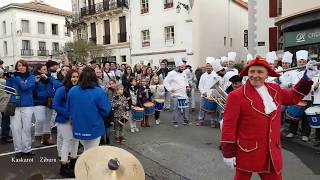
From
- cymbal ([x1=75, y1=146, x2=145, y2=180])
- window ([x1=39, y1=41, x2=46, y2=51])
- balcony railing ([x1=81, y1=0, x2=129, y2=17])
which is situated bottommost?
cymbal ([x1=75, y1=146, x2=145, y2=180])

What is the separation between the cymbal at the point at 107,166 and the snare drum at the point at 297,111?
557 cm

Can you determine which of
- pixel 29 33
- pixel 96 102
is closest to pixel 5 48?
pixel 29 33

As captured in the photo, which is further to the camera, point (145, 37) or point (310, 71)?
point (145, 37)

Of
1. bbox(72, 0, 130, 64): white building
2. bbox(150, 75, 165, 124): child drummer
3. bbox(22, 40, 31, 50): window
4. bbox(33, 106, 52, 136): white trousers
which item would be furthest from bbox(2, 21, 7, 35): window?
bbox(33, 106, 52, 136): white trousers

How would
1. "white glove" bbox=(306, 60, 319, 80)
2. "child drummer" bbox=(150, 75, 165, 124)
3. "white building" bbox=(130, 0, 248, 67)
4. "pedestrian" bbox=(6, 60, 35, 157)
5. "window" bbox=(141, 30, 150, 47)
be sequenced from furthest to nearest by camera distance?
1. "window" bbox=(141, 30, 150, 47)
2. "white building" bbox=(130, 0, 248, 67)
3. "child drummer" bbox=(150, 75, 165, 124)
4. "pedestrian" bbox=(6, 60, 35, 157)
5. "white glove" bbox=(306, 60, 319, 80)

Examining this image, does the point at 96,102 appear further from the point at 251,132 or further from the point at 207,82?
the point at 207,82

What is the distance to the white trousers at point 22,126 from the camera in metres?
7.25

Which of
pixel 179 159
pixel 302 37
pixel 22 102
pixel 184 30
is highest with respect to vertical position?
pixel 184 30

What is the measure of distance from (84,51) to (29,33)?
22543 mm

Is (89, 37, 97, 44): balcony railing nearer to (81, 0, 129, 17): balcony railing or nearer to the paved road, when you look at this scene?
(81, 0, 129, 17): balcony railing

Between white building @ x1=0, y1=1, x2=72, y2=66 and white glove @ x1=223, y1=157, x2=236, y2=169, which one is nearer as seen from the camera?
white glove @ x1=223, y1=157, x2=236, y2=169

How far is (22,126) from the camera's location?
288 inches

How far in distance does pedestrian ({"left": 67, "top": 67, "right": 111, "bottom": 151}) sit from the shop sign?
35.5 feet

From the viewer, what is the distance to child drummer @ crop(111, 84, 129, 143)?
28.7 ft
